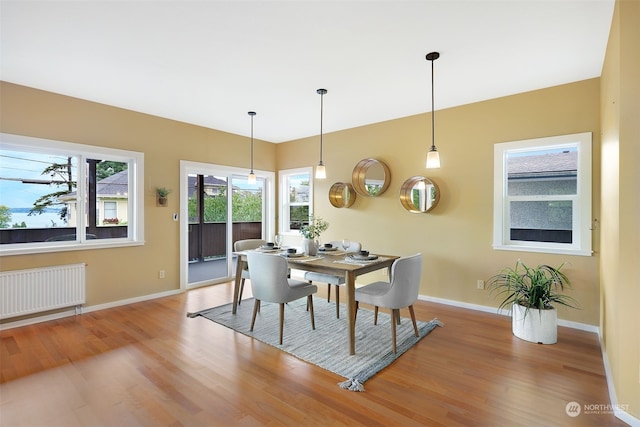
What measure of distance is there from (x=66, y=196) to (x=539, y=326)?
17.7 ft

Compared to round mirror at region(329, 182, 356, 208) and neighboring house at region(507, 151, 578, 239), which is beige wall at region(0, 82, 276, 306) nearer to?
round mirror at region(329, 182, 356, 208)

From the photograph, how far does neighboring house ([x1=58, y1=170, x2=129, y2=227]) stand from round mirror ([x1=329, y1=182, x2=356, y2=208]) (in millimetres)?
3032

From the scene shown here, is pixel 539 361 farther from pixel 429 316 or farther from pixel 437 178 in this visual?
pixel 437 178

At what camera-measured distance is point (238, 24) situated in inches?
89.6

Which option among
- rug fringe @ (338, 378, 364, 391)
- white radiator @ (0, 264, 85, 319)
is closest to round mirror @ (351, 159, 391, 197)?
rug fringe @ (338, 378, 364, 391)

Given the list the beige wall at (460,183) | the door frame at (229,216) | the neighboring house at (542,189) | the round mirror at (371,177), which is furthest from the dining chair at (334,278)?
the door frame at (229,216)

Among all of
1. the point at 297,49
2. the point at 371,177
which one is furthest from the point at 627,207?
the point at 371,177

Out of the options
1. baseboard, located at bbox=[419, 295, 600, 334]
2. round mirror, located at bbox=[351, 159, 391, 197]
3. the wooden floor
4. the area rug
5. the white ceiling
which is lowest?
the wooden floor

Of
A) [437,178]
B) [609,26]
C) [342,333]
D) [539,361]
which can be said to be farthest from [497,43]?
[342,333]

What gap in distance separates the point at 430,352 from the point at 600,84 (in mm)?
3136

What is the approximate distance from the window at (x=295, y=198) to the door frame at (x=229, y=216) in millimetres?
201

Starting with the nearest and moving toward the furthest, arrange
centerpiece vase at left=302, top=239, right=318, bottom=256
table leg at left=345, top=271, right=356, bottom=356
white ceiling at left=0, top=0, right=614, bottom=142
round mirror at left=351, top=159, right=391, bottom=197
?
white ceiling at left=0, top=0, right=614, bottom=142, table leg at left=345, top=271, right=356, bottom=356, centerpiece vase at left=302, top=239, right=318, bottom=256, round mirror at left=351, top=159, right=391, bottom=197

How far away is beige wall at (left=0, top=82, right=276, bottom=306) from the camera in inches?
133

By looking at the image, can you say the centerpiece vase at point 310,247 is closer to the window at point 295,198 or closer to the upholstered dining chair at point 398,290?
the upholstered dining chair at point 398,290
